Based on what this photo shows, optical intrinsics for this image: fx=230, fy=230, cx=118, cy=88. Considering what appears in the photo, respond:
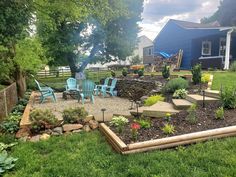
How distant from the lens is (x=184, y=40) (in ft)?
64.4

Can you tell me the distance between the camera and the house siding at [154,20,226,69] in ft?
57.5

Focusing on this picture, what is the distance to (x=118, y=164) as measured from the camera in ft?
10.8

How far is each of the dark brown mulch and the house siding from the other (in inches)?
510

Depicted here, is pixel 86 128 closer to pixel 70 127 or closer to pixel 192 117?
pixel 70 127

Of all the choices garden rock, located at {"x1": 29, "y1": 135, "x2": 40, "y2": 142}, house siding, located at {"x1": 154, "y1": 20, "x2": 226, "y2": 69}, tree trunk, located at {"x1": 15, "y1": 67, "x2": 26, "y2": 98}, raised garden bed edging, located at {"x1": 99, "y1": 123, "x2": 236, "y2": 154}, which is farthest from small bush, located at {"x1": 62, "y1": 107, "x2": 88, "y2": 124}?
house siding, located at {"x1": 154, "y1": 20, "x2": 226, "y2": 69}

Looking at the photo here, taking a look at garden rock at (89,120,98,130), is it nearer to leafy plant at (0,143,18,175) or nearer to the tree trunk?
leafy plant at (0,143,18,175)

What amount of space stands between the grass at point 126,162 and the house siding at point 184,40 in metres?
14.5

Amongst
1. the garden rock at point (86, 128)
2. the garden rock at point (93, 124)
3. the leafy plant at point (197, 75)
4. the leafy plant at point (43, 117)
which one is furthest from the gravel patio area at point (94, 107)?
the leafy plant at point (197, 75)

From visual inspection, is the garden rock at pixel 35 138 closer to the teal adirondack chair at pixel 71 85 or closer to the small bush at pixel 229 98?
the small bush at pixel 229 98

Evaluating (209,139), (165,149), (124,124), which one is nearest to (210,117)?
(209,139)

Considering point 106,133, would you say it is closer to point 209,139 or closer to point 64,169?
point 64,169

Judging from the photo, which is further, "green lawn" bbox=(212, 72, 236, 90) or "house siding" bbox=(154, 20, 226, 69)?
"house siding" bbox=(154, 20, 226, 69)

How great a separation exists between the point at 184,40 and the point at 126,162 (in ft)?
59.0

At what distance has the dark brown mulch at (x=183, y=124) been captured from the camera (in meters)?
3.99
